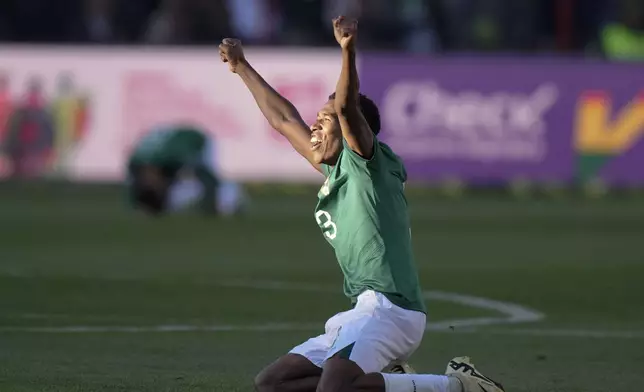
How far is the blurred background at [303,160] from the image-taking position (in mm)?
13781

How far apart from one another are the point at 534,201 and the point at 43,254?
10.5 m

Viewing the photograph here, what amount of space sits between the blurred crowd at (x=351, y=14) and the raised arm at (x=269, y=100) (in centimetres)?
1968

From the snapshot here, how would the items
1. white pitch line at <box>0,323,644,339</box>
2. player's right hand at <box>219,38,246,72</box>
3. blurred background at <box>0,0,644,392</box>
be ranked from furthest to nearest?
blurred background at <box>0,0,644,392</box>
white pitch line at <box>0,323,644,339</box>
player's right hand at <box>219,38,246,72</box>

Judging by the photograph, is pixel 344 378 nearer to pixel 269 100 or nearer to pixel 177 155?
pixel 269 100

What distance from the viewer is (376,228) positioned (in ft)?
24.1

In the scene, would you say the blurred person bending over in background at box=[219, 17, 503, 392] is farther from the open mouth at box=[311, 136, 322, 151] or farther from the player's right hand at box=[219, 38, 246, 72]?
the player's right hand at box=[219, 38, 246, 72]

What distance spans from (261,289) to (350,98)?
6829 mm

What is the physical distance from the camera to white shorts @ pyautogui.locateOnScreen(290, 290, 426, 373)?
281 inches

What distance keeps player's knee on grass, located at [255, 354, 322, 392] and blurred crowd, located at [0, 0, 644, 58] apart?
2106 centimetres

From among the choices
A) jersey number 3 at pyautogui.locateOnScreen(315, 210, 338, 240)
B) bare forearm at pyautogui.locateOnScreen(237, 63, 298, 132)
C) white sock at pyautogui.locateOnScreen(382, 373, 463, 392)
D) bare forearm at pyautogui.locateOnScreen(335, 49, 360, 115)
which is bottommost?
white sock at pyautogui.locateOnScreen(382, 373, 463, 392)

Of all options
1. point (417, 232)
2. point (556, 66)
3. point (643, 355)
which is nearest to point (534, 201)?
point (556, 66)

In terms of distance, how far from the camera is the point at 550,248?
17984 millimetres

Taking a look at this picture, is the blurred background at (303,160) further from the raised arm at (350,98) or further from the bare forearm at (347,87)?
the bare forearm at (347,87)

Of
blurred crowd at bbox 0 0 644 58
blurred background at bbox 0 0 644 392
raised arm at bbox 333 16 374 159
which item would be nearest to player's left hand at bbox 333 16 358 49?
raised arm at bbox 333 16 374 159
